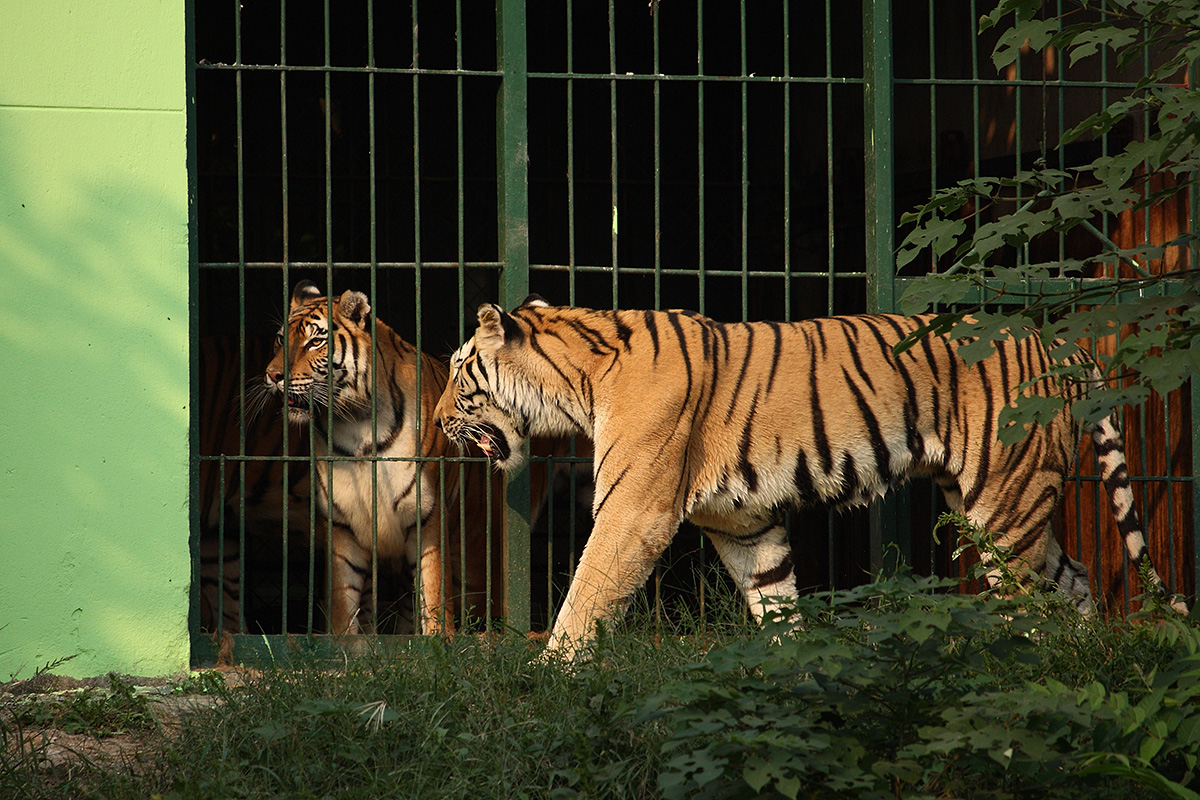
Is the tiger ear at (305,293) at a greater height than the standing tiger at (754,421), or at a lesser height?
greater

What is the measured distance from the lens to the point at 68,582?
4.14 metres

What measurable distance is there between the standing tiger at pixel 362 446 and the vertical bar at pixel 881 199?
66.1 inches

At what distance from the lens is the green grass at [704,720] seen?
2.33 metres

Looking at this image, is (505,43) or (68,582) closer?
(68,582)

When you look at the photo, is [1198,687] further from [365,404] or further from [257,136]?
[257,136]

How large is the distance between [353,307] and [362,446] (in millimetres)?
589

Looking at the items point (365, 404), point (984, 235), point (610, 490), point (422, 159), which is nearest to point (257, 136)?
point (422, 159)

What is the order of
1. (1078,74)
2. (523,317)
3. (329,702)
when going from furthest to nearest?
(1078,74) → (523,317) → (329,702)

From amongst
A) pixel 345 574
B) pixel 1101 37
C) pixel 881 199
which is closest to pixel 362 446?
pixel 345 574

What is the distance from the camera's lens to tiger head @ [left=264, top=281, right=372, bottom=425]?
17.1ft

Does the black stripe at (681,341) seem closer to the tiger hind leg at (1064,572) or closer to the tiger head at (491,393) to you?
the tiger head at (491,393)

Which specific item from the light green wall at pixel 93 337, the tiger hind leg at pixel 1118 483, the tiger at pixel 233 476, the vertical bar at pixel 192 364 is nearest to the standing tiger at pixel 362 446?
the tiger at pixel 233 476

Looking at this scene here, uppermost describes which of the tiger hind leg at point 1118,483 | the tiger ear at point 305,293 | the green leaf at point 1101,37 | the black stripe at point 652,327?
the green leaf at point 1101,37

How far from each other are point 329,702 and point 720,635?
1.19 m
